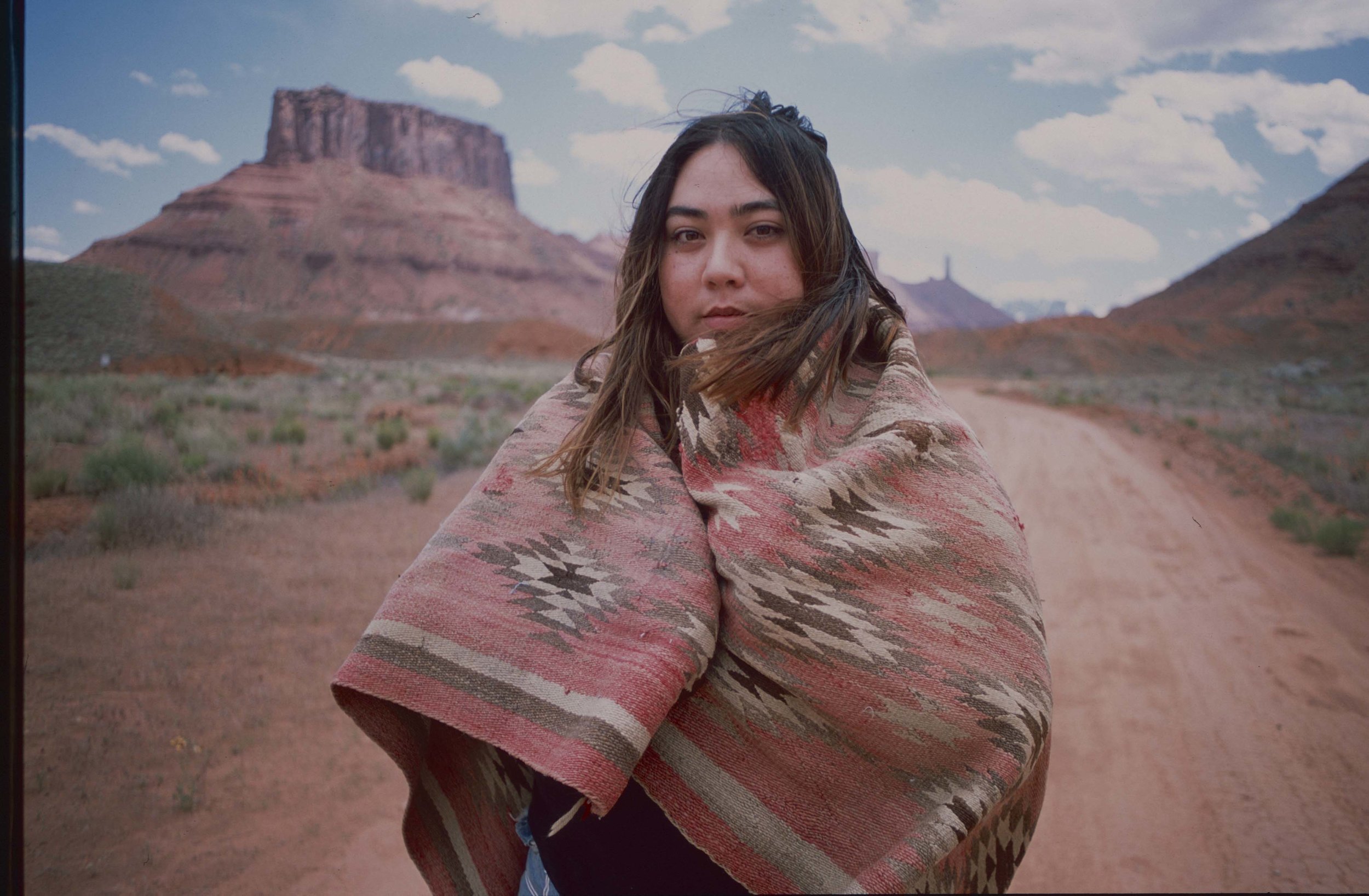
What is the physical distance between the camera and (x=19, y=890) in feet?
3.81

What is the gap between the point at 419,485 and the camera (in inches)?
288

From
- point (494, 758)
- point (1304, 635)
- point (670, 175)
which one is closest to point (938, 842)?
point (494, 758)

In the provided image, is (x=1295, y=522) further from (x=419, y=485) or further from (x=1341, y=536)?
(x=419, y=485)

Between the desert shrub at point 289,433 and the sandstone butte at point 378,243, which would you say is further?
the sandstone butte at point 378,243

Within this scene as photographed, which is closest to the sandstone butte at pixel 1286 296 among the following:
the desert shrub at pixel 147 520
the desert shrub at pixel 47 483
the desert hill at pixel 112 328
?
the desert hill at pixel 112 328

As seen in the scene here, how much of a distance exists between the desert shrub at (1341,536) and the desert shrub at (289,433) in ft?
32.0

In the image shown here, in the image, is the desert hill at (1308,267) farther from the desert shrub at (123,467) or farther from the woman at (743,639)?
the desert shrub at (123,467)

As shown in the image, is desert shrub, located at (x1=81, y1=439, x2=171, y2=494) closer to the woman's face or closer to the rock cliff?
the woman's face

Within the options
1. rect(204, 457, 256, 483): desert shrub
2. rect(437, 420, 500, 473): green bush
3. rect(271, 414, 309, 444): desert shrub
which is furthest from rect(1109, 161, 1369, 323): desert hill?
rect(271, 414, 309, 444): desert shrub

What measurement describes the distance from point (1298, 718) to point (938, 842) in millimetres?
2994

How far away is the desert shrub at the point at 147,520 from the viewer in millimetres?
4602

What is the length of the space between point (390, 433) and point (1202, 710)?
892 centimetres

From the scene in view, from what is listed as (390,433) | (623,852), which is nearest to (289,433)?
(390,433)

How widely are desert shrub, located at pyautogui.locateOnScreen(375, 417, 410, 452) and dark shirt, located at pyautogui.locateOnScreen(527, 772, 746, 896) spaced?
869 centimetres
